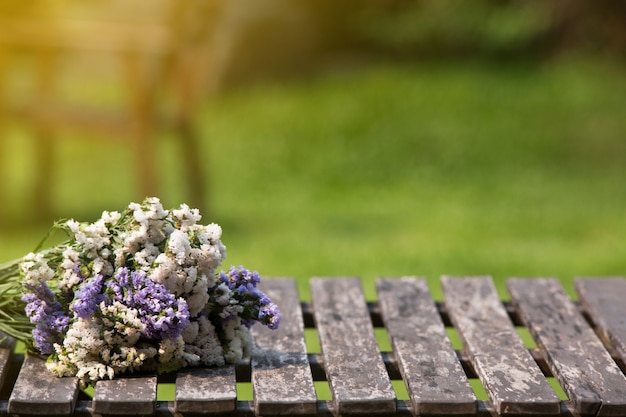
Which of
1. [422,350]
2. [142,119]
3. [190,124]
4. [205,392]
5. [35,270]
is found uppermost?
[190,124]

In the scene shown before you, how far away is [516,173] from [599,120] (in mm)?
1620

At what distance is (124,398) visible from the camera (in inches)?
77.9

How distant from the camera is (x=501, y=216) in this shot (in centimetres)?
654

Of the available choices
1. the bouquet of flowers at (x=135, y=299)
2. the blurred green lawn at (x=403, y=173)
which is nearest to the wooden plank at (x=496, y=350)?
the bouquet of flowers at (x=135, y=299)

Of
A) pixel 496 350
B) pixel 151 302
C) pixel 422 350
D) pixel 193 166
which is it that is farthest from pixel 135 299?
pixel 193 166

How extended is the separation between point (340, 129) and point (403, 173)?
3.23 ft

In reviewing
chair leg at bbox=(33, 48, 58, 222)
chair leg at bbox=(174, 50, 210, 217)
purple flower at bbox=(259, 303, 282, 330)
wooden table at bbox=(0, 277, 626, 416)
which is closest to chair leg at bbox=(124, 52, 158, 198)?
chair leg at bbox=(174, 50, 210, 217)

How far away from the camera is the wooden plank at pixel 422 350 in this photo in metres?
2.00

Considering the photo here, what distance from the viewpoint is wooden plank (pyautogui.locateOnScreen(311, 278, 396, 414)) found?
78.2 inches

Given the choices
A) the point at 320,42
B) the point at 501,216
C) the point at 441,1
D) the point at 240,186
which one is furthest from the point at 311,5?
the point at 501,216

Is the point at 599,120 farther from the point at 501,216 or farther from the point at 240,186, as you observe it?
the point at 240,186

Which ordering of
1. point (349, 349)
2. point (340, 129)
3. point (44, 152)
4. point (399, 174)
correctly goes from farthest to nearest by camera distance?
point (340, 129)
point (399, 174)
point (44, 152)
point (349, 349)

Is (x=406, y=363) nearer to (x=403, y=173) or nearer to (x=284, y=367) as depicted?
(x=284, y=367)

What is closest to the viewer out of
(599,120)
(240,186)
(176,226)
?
(176,226)
